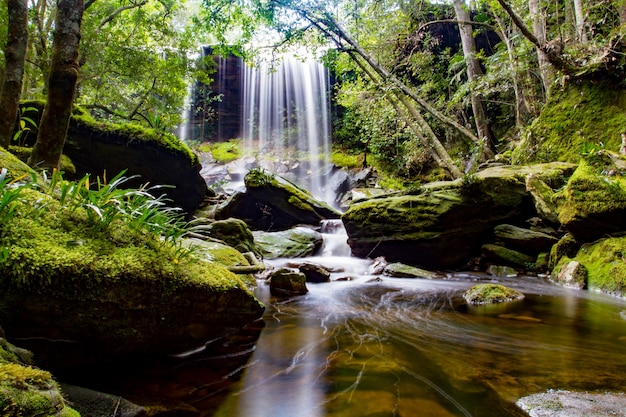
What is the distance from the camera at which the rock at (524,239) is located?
7.62 meters

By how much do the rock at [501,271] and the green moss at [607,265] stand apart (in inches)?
64.1

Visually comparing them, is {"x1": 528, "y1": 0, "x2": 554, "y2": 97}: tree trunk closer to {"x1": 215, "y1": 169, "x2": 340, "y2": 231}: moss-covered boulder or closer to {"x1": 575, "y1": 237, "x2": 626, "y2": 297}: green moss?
{"x1": 575, "y1": 237, "x2": 626, "y2": 297}: green moss

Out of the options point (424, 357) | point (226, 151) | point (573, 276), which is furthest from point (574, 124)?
point (226, 151)

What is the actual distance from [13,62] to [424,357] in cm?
595

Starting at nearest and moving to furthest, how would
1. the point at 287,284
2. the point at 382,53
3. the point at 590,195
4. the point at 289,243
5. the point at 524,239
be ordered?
the point at 287,284, the point at 590,195, the point at 524,239, the point at 289,243, the point at 382,53

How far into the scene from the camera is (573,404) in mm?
1966

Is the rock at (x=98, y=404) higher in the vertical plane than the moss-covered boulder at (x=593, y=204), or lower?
lower

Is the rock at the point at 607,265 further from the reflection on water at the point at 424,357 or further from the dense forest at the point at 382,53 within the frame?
the dense forest at the point at 382,53

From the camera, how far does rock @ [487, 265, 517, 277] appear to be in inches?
304

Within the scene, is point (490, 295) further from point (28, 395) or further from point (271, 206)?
point (271, 206)

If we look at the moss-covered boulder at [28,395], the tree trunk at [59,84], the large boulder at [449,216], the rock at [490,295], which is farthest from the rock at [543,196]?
the tree trunk at [59,84]

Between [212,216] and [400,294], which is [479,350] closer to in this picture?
[400,294]

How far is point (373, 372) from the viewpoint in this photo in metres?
2.57

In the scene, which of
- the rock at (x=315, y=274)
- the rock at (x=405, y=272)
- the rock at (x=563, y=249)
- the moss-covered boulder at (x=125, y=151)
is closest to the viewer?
the rock at (x=563, y=249)
